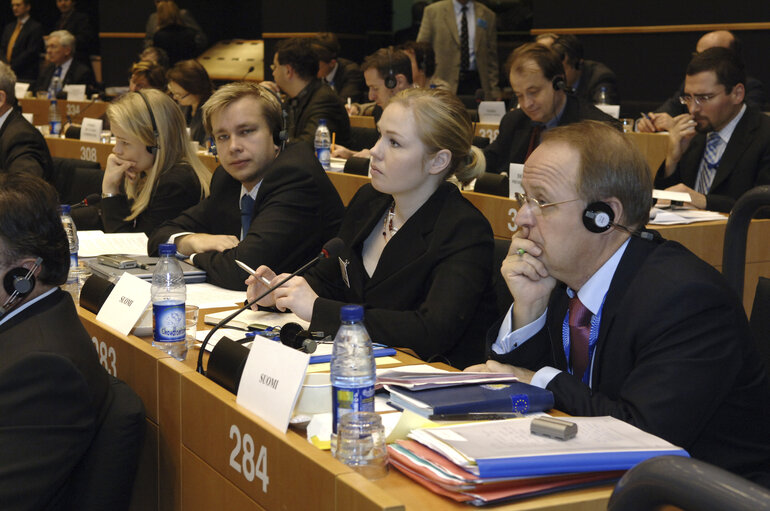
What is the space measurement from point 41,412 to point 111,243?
74.2 inches

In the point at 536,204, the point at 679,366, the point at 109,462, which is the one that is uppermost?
the point at 536,204

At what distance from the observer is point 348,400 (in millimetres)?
1493

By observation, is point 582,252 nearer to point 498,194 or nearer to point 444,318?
point 444,318

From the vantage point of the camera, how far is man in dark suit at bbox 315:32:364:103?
29.4ft


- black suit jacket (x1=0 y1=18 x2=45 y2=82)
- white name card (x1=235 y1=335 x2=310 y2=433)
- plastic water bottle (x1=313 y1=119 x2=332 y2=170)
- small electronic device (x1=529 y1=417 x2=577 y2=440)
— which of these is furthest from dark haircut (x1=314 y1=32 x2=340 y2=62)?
small electronic device (x1=529 y1=417 x2=577 y2=440)

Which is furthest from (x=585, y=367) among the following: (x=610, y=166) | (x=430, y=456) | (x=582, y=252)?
(x=430, y=456)

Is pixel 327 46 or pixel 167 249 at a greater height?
pixel 327 46

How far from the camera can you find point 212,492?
183 centimetres

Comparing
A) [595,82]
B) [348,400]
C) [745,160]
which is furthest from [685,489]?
[595,82]

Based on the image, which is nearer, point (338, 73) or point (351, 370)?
point (351, 370)

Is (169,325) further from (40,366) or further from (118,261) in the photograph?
(118,261)

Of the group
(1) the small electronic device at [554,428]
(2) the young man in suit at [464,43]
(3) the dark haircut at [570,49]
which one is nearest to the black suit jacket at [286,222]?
Answer: (1) the small electronic device at [554,428]

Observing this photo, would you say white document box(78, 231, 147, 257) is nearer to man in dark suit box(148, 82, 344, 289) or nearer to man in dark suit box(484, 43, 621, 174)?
man in dark suit box(148, 82, 344, 289)

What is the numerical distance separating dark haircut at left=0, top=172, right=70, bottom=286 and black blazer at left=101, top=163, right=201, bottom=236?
180 centimetres
